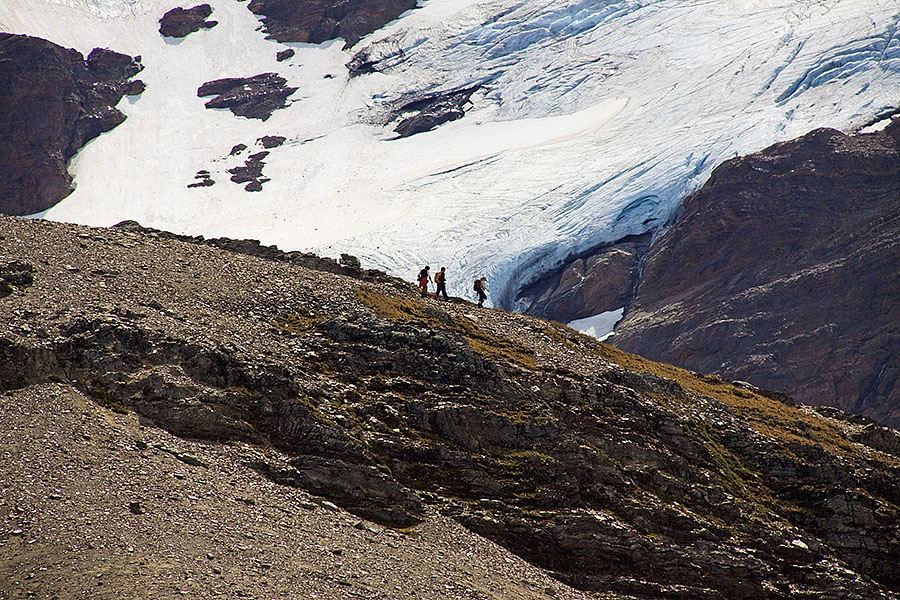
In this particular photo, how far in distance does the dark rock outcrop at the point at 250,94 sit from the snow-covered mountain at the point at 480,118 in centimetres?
167

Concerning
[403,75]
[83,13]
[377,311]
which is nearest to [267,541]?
[377,311]

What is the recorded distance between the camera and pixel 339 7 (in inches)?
6412

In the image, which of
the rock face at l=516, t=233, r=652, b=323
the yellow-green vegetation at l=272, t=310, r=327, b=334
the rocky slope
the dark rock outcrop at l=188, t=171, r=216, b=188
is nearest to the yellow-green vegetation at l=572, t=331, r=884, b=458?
the rocky slope

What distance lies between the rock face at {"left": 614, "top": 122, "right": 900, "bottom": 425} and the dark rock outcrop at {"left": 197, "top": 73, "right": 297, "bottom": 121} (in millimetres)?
72822

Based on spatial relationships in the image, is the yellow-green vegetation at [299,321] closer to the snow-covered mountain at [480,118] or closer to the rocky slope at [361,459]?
the rocky slope at [361,459]

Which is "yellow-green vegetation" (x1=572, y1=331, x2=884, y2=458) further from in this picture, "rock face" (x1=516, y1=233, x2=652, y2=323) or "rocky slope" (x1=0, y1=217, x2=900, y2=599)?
"rock face" (x1=516, y1=233, x2=652, y2=323)

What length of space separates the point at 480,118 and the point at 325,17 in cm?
5072

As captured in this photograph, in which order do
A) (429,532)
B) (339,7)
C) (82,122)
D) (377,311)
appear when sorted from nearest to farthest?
(429,532)
(377,311)
(82,122)
(339,7)

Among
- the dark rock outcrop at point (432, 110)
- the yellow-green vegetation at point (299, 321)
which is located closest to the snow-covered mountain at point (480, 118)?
the dark rock outcrop at point (432, 110)

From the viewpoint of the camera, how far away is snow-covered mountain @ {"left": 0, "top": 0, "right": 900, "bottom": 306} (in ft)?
294

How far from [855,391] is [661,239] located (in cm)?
2453

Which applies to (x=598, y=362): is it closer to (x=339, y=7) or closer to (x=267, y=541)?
(x=267, y=541)

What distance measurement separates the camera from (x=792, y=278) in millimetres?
79875

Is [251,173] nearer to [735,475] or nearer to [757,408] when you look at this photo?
[757,408]
